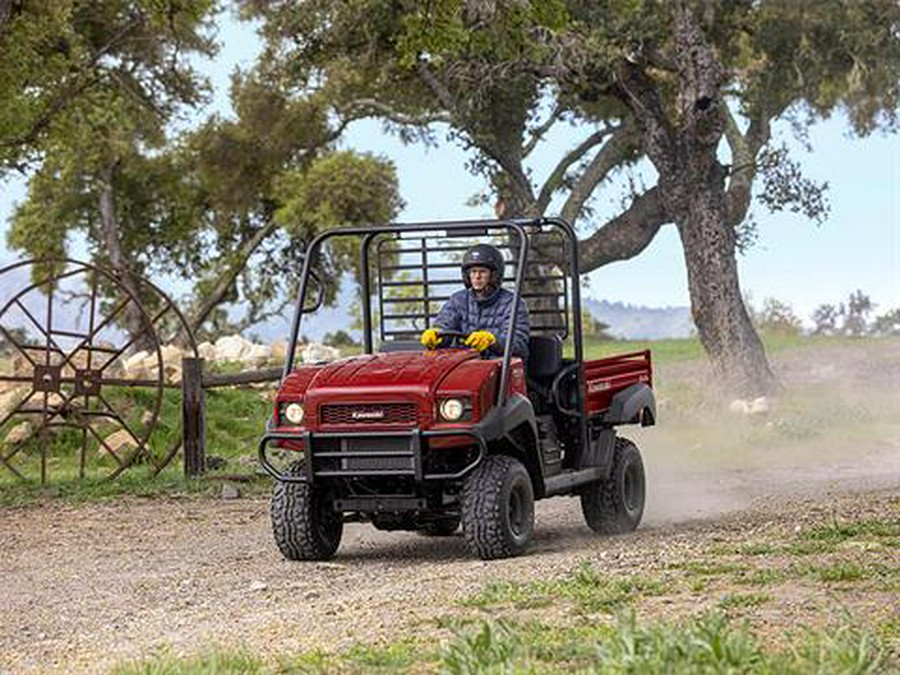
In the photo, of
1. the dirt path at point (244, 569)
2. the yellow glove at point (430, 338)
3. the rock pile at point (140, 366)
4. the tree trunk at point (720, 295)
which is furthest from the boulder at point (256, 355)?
the yellow glove at point (430, 338)

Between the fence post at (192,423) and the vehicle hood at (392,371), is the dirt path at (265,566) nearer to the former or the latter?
the vehicle hood at (392,371)

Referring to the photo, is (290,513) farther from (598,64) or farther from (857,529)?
(598,64)

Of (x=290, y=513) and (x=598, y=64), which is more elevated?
(x=598, y=64)

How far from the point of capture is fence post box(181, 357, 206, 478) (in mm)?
19219

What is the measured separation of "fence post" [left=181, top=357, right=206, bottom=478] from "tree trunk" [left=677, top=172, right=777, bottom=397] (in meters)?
12.2

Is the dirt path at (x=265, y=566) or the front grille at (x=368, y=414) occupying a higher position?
the front grille at (x=368, y=414)

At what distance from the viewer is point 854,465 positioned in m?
21.3

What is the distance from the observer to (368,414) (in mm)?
11641

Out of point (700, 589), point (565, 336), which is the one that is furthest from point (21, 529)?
point (700, 589)

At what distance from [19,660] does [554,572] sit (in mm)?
3023

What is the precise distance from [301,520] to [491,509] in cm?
140

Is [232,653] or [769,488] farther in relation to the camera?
[769,488]

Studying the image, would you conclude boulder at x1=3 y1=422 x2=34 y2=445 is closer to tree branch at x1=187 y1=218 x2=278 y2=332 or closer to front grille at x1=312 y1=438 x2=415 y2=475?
front grille at x1=312 y1=438 x2=415 y2=475

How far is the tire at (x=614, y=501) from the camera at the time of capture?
44.3ft
